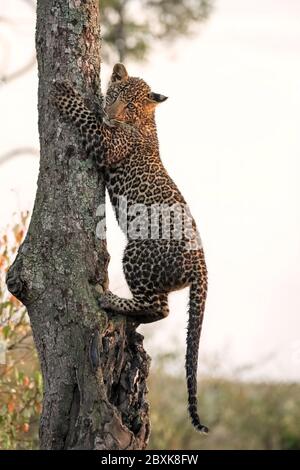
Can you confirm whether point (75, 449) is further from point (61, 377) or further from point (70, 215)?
point (70, 215)

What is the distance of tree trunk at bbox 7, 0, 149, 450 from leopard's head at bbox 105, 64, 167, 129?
2.87ft

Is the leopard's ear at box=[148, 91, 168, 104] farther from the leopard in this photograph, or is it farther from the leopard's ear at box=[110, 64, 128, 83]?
the leopard

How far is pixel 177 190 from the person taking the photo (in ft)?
26.8

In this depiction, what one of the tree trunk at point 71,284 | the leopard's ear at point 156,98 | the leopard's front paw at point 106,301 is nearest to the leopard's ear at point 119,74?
the leopard's ear at point 156,98

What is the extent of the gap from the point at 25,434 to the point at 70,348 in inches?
215

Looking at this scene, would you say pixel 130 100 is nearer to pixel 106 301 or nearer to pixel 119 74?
pixel 119 74

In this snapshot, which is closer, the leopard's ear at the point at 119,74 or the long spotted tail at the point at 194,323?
the long spotted tail at the point at 194,323

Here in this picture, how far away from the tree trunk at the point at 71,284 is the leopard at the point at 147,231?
0.40ft

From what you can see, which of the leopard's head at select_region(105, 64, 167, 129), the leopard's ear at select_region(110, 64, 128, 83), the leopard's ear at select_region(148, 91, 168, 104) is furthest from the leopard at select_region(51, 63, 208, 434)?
the leopard's ear at select_region(110, 64, 128, 83)

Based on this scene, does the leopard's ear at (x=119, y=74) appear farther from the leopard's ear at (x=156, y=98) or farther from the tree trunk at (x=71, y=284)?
the tree trunk at (x=71, y=284)

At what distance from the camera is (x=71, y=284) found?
754cm

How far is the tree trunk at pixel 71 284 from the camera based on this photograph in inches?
290

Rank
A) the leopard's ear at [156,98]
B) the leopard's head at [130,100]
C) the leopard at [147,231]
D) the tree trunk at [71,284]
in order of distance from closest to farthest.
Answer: the tree trunk at [71,284], the leopard at [147,231], the leopard's head at [130,100], the leopard's ear at [156,98]

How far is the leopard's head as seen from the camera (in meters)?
8.77
